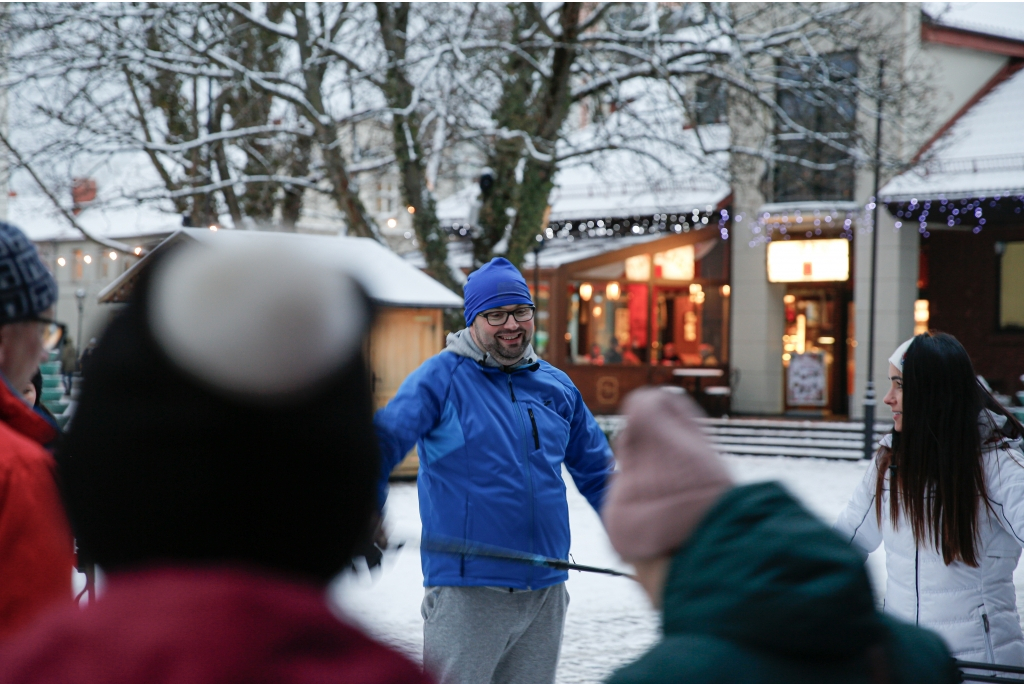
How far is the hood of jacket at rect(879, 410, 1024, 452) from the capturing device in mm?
3164

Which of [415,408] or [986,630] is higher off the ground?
[415,408]

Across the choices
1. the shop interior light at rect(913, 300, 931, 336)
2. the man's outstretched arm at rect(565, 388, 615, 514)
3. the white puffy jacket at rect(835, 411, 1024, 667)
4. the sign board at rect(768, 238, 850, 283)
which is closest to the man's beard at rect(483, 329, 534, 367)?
the man's outstretched arm at rect(565, 388, 615, 514)

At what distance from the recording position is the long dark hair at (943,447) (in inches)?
122

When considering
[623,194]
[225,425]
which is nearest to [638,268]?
[623,194]

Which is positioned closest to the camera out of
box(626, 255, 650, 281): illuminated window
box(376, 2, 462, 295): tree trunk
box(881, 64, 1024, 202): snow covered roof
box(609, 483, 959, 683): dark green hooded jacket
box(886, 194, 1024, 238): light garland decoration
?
box(609, 483, 959, 683): dark green hooded jacket

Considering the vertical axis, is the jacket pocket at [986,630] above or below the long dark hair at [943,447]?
below

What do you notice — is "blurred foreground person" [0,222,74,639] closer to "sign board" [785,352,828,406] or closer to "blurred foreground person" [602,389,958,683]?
"blurred foreground person" [602,389,958,683]

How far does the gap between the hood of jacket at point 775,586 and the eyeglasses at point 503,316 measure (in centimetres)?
249

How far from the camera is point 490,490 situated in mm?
3375

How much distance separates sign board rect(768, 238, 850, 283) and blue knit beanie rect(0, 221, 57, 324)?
66.1 ft

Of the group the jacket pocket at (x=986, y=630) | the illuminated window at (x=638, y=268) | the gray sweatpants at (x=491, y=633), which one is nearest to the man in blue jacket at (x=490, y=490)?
the gray sweatpants at (x=491, y=633)

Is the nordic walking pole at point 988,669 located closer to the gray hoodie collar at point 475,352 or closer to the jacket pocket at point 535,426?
the jacket pocket at point 535,426

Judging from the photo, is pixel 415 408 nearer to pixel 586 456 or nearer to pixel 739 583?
Result: pixel 586 456

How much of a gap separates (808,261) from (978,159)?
379cm
